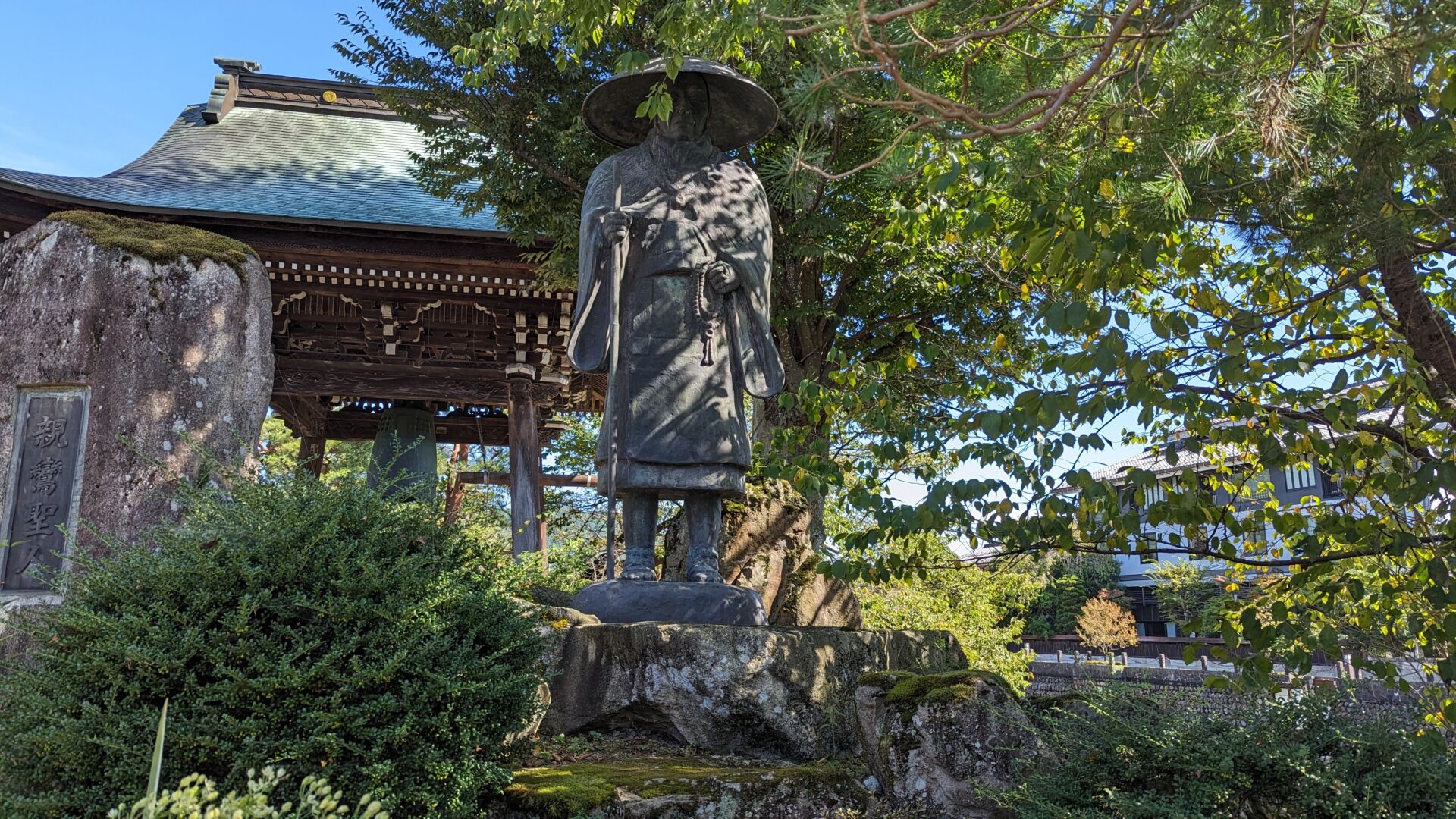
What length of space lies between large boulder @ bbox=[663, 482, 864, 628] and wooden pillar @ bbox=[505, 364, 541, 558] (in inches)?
162

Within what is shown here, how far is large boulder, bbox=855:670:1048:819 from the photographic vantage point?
3.21 m

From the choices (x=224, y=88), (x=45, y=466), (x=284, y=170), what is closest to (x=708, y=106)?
(x=45, y=466)

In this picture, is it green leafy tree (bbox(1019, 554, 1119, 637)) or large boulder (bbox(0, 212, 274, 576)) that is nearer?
large boulder (bbox(0, 212, 274, 576))

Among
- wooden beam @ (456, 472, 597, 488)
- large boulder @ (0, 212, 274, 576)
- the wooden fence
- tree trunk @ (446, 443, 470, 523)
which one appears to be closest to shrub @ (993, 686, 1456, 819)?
large boulder @ (0, 212, 274, 576)

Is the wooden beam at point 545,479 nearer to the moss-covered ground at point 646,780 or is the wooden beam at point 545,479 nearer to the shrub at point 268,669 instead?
the moss-covered ground at point 646,780

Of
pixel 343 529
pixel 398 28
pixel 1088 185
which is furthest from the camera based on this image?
pixel 398 28

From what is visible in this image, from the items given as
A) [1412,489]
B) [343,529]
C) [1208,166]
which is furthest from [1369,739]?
[343,529]

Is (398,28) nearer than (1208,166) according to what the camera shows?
No

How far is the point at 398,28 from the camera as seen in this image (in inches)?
324

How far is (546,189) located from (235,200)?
390 centimetres

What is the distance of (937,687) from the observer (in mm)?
3402

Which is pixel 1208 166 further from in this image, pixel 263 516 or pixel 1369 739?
pixel 263 516

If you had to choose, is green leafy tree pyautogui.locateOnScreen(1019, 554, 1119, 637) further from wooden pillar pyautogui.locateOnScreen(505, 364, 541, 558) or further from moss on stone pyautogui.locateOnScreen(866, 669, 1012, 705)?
moss on stone pyautogui.locateOnScreen(866, 669, 1012, 705)

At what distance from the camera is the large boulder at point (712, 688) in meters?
3.92
